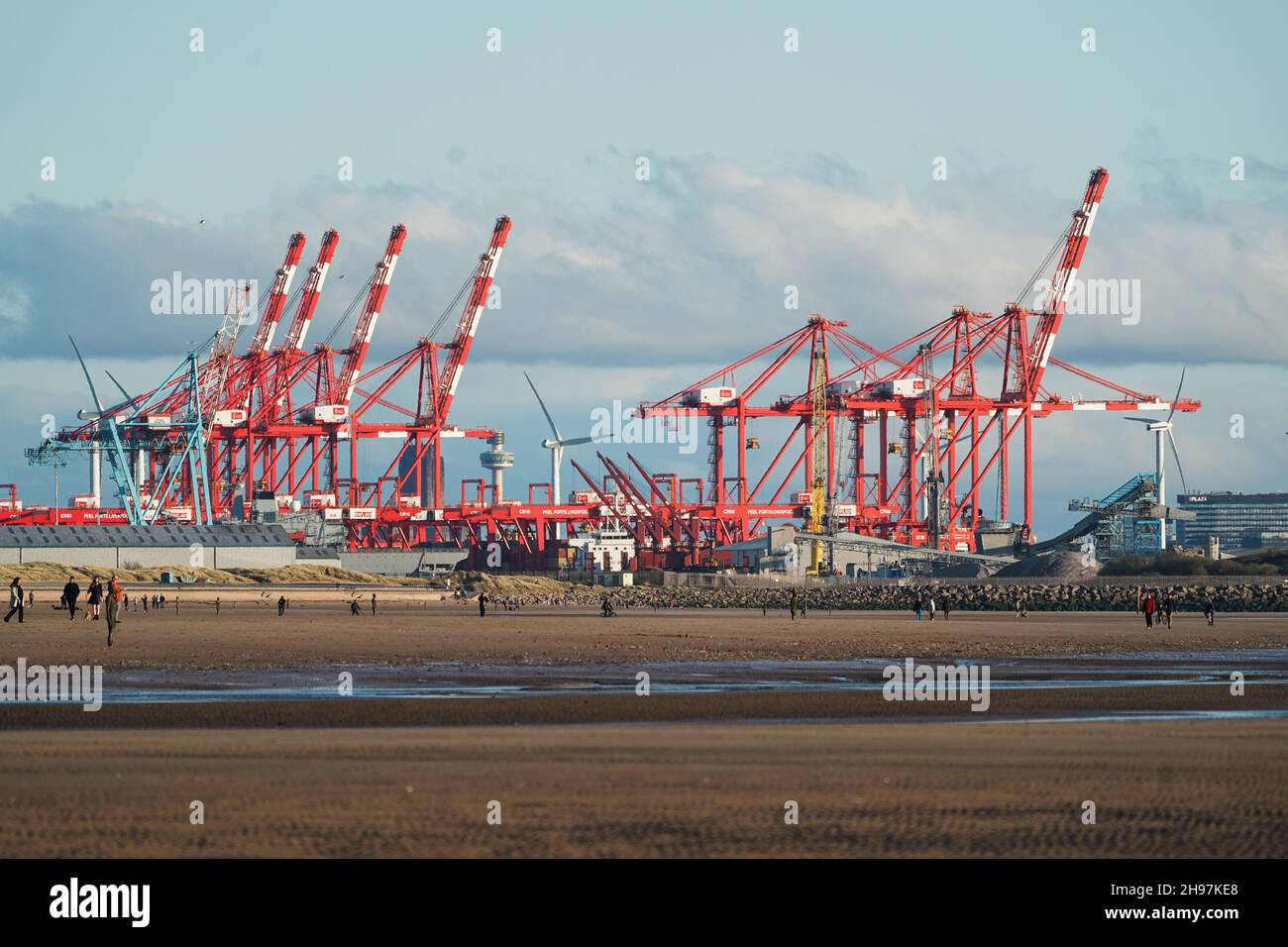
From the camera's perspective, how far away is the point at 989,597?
81.4 metres

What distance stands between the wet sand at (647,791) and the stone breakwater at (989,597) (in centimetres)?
5117

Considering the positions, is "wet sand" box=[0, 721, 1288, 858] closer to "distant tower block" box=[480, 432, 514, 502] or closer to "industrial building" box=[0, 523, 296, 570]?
"industrial building" box=[0, 523, 296, 570]

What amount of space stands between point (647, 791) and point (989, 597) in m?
69.5

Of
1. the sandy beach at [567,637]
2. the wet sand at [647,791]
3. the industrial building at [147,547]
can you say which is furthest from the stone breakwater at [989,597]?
the wet sand at [647,791]

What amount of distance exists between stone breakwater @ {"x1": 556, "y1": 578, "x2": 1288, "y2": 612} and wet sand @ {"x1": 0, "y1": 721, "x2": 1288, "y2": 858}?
51.2 metres

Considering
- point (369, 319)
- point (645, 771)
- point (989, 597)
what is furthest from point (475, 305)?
point (645, 771)

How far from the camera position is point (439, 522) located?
14050cm

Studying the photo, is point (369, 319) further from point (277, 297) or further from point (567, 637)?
point (567, 637)

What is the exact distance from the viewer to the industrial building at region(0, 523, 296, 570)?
337 ft

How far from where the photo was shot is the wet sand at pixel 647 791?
1174 centimetres

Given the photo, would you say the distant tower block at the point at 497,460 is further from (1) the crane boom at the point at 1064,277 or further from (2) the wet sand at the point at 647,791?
(2) the wet sand at the point at 647,791
